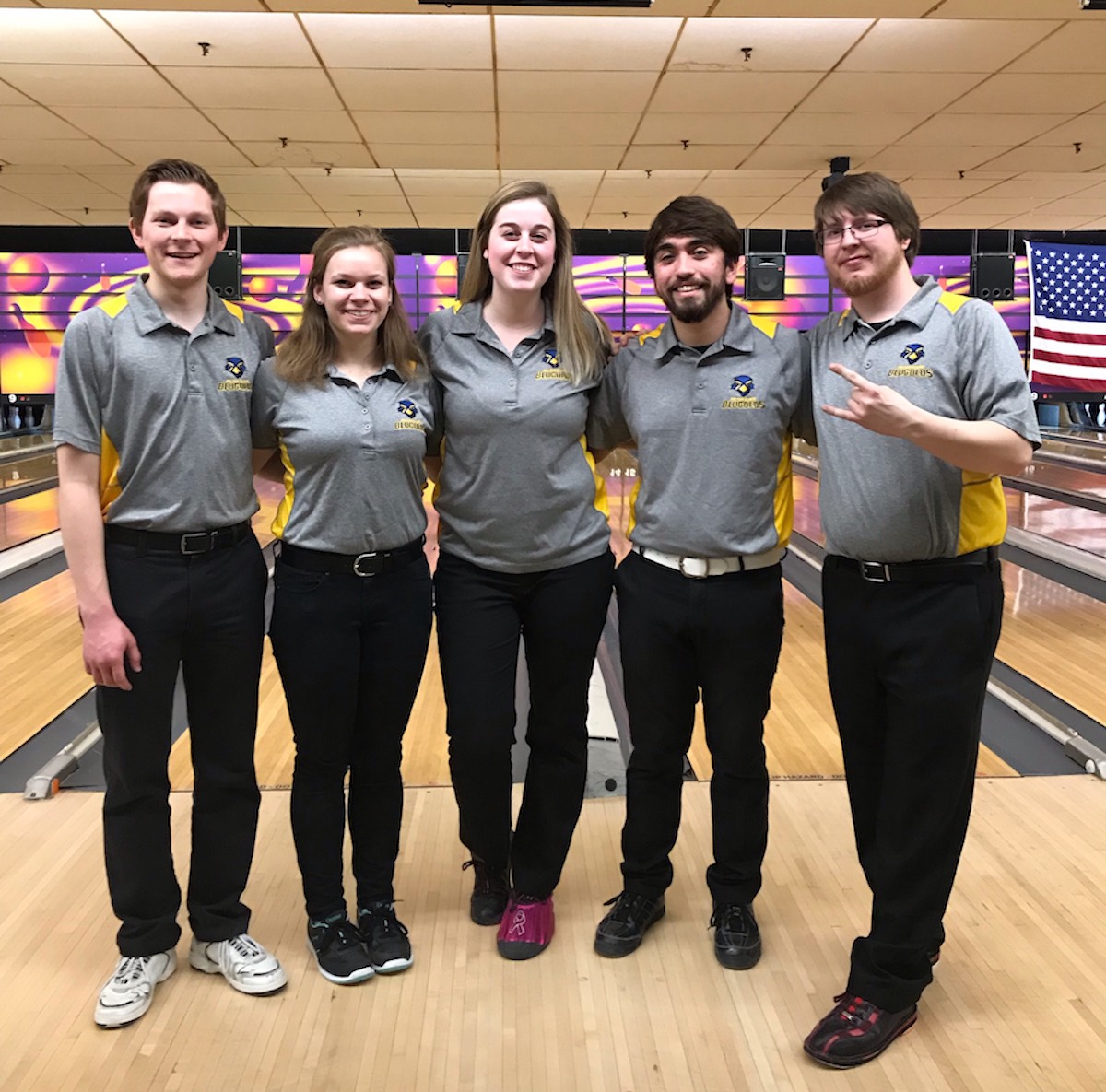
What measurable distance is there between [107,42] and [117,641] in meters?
4.79

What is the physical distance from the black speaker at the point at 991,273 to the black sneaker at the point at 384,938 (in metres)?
9.95

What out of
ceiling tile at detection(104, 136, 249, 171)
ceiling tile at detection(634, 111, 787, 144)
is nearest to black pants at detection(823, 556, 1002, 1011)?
ceiling tile at detection(634, 111, 787, 144)

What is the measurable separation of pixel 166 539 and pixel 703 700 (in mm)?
991

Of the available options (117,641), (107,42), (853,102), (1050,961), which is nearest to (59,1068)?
(117,641)

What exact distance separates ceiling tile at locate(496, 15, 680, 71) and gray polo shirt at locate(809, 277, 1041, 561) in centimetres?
404

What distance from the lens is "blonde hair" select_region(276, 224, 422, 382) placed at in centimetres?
183

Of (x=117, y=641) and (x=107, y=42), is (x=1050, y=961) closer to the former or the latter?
(x=117, y=641)

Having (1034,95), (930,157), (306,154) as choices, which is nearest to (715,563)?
(1034,95)

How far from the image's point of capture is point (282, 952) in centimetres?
199

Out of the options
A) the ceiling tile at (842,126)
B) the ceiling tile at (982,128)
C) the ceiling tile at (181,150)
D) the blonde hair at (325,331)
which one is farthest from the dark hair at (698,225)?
the ceiling tile at (181,150)

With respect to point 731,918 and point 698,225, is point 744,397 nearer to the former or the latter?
point 698,225

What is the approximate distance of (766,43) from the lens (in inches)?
212

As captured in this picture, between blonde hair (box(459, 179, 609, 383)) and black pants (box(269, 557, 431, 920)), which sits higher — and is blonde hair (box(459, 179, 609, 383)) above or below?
above

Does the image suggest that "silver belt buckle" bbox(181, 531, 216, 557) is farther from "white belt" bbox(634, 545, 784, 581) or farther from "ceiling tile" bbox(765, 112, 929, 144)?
"ceiling tile" bbox(765, 112, 929, 144)
